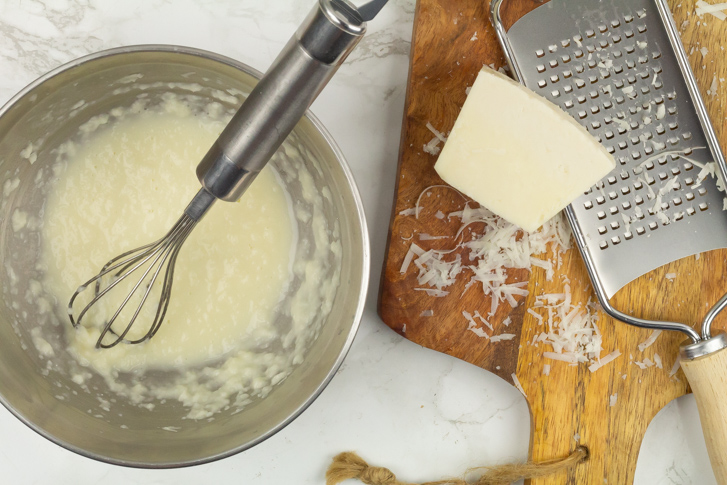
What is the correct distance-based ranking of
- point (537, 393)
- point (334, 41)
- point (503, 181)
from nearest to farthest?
point (334, 41), point (503, 181), point (537, 393)

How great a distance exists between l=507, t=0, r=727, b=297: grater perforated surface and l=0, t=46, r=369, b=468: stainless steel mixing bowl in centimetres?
41

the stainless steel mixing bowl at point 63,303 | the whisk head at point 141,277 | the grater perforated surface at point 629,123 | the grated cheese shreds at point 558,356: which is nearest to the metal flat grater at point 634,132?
the grater perforated surface at point 629,123

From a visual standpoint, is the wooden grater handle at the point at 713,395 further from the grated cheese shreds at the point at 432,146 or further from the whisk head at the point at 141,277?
the whisk head at the point at 141,277

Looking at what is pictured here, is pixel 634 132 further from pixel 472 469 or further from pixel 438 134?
pixel 472 469

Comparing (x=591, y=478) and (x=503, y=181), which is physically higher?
(x=503, y=181)

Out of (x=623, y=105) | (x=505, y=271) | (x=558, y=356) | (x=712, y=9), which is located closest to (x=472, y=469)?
(x=558, y=356)

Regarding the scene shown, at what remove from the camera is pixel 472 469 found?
3.56 ft

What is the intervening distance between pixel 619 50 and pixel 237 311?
31.0 inches

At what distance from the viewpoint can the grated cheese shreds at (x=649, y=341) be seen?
1010 mm

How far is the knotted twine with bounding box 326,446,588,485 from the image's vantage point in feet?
3.26

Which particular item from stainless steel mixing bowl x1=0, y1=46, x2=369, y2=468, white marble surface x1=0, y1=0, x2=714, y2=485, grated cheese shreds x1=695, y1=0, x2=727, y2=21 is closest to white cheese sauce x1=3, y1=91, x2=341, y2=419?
stainless steel mixing bowl x1=0, y1=46, x2=369, y2=468

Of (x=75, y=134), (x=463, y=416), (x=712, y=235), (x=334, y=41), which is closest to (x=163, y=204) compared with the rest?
(x=75, y=134)

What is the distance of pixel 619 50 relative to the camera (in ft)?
3.13

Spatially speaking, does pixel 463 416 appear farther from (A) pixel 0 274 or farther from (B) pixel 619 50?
(A) pixel 0 274
